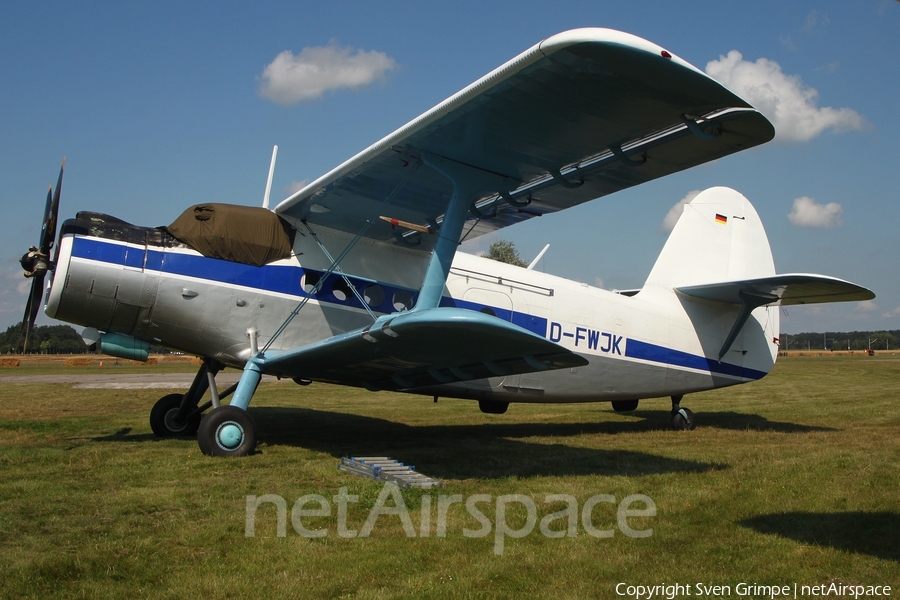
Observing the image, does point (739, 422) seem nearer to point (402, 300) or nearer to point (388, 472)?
point (402, 300)

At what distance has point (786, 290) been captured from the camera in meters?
9.52

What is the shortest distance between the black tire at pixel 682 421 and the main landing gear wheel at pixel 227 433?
6662 millimetres

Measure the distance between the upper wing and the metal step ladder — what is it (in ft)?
9.08

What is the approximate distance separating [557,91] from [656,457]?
4.24m

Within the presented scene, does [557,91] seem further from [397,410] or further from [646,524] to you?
[397,410]

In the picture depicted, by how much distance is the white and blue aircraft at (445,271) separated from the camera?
5332 mm

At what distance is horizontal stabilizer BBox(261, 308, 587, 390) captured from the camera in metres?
5.32

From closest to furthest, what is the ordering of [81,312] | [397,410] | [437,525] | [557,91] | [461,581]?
[461,581], [437,525], [557,91], [81,312], [397,410]

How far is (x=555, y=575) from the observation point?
346 cm

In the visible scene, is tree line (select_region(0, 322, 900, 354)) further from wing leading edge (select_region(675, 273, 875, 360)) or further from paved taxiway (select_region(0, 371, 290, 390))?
wing leading edge (select_region(675, 273, 875, 360))

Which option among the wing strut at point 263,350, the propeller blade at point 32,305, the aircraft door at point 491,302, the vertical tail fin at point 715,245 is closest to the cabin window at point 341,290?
the wing strut at point 263,350

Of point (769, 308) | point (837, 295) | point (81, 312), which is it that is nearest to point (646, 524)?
point (81, 312)

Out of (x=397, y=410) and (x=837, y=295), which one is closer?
(x=837, y=295)
